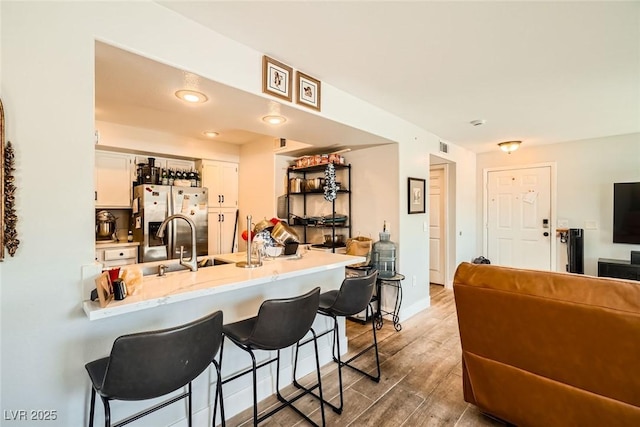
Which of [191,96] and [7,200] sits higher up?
[191,96]

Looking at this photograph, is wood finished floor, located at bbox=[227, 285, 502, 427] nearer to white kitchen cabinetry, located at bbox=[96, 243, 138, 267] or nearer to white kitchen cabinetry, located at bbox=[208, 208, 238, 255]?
white kitchen cabinetry, located at bbox=[208, 208, 238, 255]

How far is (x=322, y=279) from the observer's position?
8.32 feet

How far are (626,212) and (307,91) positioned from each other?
4705 mm

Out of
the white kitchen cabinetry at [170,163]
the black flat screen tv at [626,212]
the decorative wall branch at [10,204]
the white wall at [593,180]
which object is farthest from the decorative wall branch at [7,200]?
the black flat screen tv at [626,212]

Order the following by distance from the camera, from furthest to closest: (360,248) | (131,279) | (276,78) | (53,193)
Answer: (360,248)
(276,78)
(131,279)
(53,193)

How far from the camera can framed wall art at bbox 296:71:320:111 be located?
223cm

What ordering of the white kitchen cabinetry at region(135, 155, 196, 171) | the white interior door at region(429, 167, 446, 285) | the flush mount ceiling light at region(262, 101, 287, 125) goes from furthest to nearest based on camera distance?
the white interior door at region(429, 167, 446, 285)
the white kitchen cabinetry at region(135, 155, 196, 171)
the flush mount ceiling light at region(262, 101, 287, 125)

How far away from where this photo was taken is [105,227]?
148 inches

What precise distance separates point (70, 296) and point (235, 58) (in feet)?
5.21

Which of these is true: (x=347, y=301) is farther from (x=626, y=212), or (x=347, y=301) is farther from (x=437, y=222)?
(x=626, y=212)

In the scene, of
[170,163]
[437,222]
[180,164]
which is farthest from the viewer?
[437,222]

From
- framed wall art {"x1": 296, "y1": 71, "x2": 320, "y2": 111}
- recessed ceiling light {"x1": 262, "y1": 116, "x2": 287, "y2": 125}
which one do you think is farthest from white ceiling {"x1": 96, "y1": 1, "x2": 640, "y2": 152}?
recessed ceiling light {"x1": 262, "y1": 116, "x2": 287, "y2": 125}

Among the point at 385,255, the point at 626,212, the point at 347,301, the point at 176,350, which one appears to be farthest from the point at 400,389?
the point at 626,212

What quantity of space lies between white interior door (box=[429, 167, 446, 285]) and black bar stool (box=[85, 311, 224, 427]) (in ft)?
15.0
